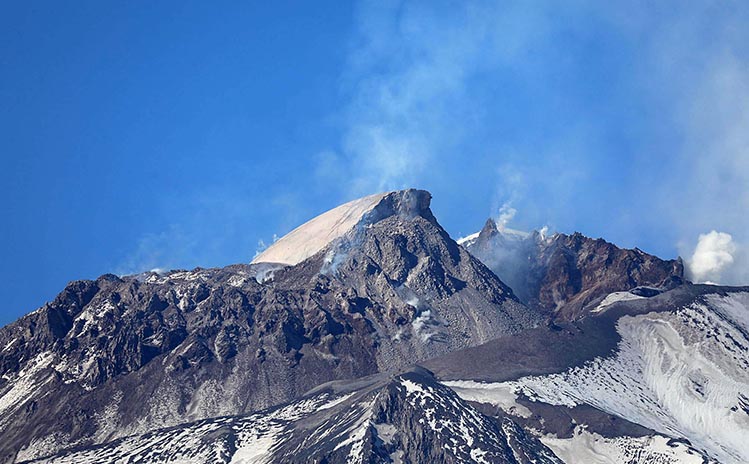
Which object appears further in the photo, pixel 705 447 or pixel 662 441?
pixel 705 447

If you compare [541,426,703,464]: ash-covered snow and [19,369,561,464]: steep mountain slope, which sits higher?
[19,369,561,464]: steep mountain slope

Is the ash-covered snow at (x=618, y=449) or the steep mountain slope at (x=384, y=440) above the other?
the steep mountain slope at (x=384, y=440)

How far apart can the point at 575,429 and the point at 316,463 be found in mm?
55660

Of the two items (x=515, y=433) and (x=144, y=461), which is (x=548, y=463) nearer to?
(x=515, y=433)

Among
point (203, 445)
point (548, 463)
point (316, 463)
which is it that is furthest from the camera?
point (203, 445)

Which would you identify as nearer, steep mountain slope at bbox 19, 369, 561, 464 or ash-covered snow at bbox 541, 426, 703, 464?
steep mountain slope at bbox 19, 369, 561, 464

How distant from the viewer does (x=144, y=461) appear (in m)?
193

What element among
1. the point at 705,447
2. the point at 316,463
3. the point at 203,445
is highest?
the point at 203,445

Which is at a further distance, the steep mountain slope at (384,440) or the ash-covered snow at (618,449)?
the ash-covered snow at (618,449)

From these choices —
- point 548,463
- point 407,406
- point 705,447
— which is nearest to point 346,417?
point 407,406

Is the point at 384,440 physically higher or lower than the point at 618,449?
higher

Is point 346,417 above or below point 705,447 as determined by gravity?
above

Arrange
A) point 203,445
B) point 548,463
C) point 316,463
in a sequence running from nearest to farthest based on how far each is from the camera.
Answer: point 316,463
point 548,463
point 203,445

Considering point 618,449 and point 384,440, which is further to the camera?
point 618,449
